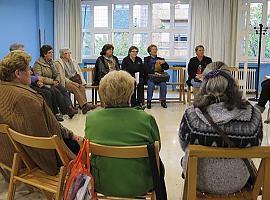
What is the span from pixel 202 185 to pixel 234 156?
0.33 metres

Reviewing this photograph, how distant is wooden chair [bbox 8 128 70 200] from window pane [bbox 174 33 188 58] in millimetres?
6710

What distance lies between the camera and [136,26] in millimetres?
8672

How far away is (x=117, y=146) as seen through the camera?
1877mm

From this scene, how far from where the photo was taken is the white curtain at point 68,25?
838cm

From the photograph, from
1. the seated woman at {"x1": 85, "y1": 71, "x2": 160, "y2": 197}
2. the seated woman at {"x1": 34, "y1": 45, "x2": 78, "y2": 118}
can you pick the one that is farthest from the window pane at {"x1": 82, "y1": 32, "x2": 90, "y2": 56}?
the seated woman at {"x1": 85, "y1": 71, "x2": 160, "y2": 197}

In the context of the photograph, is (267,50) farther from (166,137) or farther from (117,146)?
(117,146)

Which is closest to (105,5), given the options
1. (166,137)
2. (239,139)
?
(166,137)

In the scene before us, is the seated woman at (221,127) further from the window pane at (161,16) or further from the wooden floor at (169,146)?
the window pane at (161,16)

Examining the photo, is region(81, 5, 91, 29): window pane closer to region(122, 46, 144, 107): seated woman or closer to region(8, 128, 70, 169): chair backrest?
region(122, 46, 144, 107): seated woman

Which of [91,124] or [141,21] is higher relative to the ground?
[141,21]

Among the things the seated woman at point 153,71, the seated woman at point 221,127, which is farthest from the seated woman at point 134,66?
the seated woman at point 221,127

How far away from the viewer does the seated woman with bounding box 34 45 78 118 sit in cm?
554

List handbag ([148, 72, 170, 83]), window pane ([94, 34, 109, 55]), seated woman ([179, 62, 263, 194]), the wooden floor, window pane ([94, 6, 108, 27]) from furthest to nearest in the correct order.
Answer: window pane ([94, 34, 109, 55]) < window pane ([94, 6, 108, 27]) < handbag ([148, 72, 170, 83]) < the wooden floor < seated woman ([179, 62, 263, 194])

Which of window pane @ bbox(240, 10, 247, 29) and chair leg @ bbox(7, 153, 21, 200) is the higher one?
window pane @ bbox(240, 10, 247, 29)
